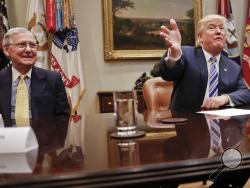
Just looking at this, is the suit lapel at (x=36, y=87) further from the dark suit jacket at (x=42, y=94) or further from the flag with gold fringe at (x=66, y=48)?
the flag with gold fringe at (x=66, y=48)

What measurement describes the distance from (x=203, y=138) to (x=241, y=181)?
0.20 meters

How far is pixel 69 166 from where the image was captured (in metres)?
0.79

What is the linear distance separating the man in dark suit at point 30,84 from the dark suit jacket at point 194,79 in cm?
72

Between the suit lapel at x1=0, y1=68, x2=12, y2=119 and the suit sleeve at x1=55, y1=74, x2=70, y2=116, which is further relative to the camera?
the suit sleeve at x1=55, y1=74, x2=70, y2=116

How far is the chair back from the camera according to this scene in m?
2.42

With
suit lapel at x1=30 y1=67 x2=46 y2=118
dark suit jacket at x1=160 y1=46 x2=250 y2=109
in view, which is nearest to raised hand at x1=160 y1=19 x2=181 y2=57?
dark suit jacket at x1=160 y1=46 x2=250 y2=109

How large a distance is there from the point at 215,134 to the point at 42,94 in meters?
1.41

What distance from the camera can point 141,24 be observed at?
462 cm

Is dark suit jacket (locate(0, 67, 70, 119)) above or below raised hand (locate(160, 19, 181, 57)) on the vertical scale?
below

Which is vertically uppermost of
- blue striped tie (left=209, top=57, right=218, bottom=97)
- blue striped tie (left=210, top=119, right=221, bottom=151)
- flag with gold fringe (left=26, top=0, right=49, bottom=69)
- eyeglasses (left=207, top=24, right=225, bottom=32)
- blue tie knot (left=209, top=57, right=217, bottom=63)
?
flag with gold fringe (left=26, top=0, right=49, bottom=69)

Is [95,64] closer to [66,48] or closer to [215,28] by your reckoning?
[66,48]

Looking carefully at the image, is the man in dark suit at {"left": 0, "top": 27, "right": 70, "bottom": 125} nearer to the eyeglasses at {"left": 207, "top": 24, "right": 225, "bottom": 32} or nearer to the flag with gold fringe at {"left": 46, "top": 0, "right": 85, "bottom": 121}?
the eyeglasses at {"left": 207, "top": 24, "right": 225, "bottom": 32}

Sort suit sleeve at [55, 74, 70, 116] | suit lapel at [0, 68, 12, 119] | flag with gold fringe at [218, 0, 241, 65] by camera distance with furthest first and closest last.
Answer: flag with gold fringe at [218, 0, 241, 65] < suit sleeve at [55, 74, 70, 116] < suit lapel at [0, 68, 12, 119]

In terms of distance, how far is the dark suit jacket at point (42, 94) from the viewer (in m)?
2.21
